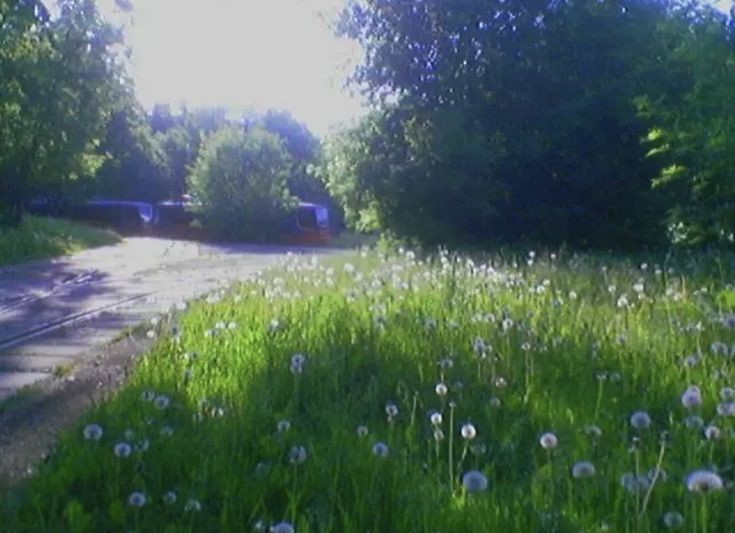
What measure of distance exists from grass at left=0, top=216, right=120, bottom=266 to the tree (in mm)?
10745

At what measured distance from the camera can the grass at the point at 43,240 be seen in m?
26.4

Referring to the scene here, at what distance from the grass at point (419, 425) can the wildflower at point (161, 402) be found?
0.02 meters

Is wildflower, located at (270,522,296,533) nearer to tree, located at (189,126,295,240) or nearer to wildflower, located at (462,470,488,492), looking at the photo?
wildflower, located at (462,470,488,492)

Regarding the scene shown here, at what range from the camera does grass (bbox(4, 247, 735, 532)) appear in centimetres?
356

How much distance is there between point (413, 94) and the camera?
22.3 m

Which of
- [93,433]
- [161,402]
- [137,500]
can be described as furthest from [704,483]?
[161,402]

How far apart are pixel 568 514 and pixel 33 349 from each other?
24.2 ft

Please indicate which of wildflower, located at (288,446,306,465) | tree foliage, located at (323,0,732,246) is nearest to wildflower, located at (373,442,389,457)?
wildflower, located at (288,446,306,465)

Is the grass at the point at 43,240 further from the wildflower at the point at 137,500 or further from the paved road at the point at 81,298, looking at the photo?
the wildflower at the point at 137,500

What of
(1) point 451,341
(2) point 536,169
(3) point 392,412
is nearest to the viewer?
(3) point 392,412

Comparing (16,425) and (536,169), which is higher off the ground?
(536,169)

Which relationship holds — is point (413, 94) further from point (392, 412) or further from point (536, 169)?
point (392, 412)

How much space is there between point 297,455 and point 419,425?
0.99 metres

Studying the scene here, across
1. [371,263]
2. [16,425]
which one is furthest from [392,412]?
[371,263]
